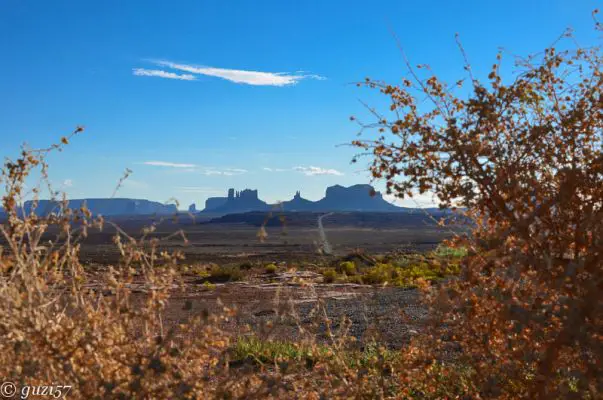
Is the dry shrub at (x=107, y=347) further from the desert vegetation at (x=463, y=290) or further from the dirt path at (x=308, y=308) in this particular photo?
the dirt path at (x=308, y=308)

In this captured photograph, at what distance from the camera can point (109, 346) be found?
3334mm

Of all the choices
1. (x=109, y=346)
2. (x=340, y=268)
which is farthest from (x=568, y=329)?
(x=340, y=268)

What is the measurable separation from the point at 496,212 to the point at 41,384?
2.73 meters

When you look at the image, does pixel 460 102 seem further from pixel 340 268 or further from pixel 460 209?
pixel 340 268

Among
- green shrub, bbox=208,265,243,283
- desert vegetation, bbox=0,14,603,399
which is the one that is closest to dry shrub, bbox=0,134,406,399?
desert vegetation, bbox=0,14,603,399

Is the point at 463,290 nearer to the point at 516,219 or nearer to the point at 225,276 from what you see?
the point at 516,219

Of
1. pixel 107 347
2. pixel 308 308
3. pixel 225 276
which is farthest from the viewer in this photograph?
pixel 225 276

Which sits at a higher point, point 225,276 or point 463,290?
point 463,290

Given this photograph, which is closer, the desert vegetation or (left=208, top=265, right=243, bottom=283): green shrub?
the desert vegetation

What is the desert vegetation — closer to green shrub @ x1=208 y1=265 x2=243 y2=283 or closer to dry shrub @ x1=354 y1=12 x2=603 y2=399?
dry shrub @ x1=354 y1=12 x2=603 y2=399

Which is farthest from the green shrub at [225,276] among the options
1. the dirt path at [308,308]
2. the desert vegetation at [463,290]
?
the desert vegetation at [463,290]

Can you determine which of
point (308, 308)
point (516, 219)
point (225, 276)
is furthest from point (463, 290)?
point (225, 276)

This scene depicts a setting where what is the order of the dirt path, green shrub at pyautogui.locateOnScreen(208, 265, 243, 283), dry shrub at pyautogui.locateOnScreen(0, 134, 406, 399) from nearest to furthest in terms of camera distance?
1. dry shrub at pyautogui.locateOnScreen(0, 134, 406, 399)
2. the dirt path
3. green shrub at pyautogui.locateOnScreen(208, 265, 243, 283)

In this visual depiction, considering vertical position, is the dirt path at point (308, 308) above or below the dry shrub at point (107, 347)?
below
